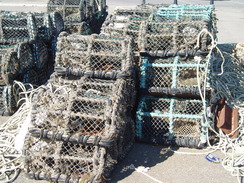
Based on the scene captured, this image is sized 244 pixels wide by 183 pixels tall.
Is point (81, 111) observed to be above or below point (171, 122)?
above

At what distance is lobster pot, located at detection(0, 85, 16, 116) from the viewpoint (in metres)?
4.28

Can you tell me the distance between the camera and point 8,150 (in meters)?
3.41

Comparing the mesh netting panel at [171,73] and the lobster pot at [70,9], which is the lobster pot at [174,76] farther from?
the lobster pot at [70,9]

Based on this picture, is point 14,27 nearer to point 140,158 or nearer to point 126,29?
point 126,29

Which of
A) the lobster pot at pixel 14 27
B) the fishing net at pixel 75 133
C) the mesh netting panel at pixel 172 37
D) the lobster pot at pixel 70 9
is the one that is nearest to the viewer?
the fishing net at pixel 75 133

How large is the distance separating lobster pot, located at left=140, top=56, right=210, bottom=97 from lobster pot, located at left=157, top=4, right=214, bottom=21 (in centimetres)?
81

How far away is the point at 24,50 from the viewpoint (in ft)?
14.9

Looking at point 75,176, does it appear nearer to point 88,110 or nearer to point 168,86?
point 88,110

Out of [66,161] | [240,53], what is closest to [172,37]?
[66,161]

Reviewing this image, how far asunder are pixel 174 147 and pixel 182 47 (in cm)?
111

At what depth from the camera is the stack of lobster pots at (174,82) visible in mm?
3551

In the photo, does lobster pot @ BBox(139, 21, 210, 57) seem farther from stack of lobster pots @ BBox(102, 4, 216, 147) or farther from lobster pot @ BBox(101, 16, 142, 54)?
lobster pot @ BBox(101, 16, 142, 54)

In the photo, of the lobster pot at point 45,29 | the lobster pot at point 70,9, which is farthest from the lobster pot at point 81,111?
the lobster pot at point 70,9

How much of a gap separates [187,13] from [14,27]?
2508 mm
